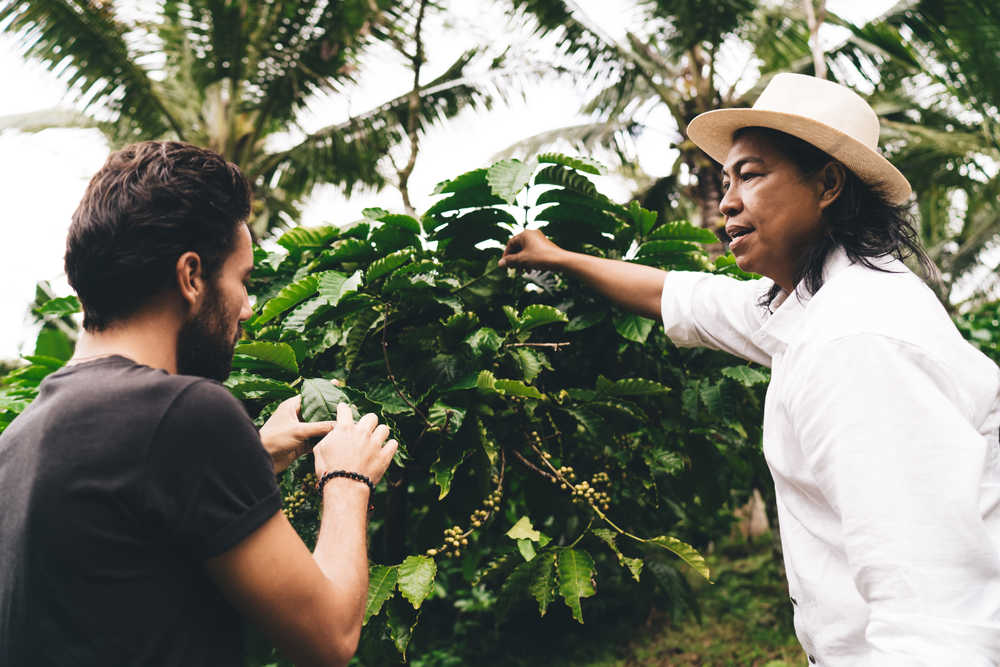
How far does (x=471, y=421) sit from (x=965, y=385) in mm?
1058

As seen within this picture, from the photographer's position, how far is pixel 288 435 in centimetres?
145

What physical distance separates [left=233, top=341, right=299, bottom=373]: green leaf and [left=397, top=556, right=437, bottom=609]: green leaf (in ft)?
1.76

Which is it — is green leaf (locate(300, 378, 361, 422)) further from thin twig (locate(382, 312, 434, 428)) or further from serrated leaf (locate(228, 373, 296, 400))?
thin twig (locate(382, 312, 434, 428))

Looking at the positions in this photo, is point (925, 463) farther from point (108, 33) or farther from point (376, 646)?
point (108, 33)

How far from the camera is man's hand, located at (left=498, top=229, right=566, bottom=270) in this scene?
6.57ft

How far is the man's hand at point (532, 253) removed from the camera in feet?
6.57

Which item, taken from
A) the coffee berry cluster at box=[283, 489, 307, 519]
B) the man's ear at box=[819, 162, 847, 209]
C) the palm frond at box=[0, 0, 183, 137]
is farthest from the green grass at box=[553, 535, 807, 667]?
the palm frond at box=[0, 0, 183, 137]

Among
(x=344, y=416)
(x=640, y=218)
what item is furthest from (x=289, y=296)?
(x=640, y=218)

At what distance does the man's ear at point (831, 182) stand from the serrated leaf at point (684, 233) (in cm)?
44

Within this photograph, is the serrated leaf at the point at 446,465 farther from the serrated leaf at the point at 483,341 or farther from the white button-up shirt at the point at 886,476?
the white button-up shirt at the point at 886,476

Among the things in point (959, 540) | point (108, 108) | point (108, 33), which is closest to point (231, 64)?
point (108, 33)

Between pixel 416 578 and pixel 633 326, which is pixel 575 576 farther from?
pixel 633 326

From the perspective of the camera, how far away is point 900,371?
1.19 m

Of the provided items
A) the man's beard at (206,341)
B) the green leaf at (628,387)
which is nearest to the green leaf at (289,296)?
the man's beard at (206,341)
